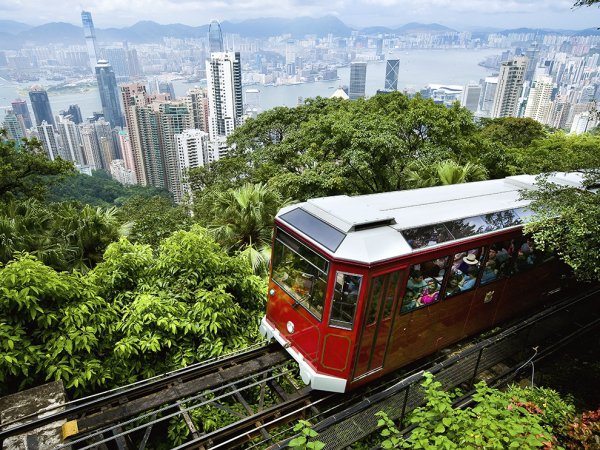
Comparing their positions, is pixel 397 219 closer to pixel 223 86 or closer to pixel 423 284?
pixel 423 284

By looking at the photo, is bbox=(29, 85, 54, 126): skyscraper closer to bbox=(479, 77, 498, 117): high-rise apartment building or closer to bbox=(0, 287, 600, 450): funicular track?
bbox=(479, 77, 498, 117): high-rise apartment building

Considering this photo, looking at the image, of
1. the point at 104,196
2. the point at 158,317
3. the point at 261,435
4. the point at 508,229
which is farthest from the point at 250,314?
the point at 104,196

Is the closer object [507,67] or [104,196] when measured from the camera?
[104,196]

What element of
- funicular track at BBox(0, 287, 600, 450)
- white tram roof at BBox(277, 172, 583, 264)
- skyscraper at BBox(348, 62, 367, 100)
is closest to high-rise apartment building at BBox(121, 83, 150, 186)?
skyscraper at BBox(348, 62, 367, 100)

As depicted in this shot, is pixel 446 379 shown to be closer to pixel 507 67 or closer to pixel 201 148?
pixel 201 148

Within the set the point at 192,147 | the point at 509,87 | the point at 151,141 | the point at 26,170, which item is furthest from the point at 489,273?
the point at 509,87

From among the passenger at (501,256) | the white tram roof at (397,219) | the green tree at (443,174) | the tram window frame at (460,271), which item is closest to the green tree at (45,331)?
the white tram roof at (397,219)
